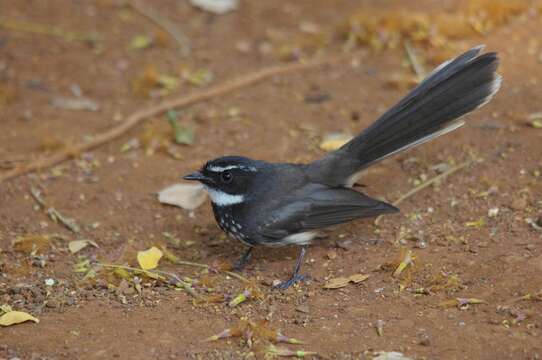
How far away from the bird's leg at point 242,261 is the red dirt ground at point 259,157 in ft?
0.26

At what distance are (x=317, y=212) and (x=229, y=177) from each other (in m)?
0.73

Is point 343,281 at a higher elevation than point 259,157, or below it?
higher

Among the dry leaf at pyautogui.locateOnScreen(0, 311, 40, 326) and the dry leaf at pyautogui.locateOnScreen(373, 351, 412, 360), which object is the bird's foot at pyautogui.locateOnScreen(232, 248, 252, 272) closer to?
the dry leaf at pyautogui.locateOnScreen(0, 311, 40, 326)

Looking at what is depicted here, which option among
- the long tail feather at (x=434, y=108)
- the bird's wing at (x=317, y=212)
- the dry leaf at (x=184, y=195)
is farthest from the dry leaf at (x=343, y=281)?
the dry leaf at (x=184, y=195)

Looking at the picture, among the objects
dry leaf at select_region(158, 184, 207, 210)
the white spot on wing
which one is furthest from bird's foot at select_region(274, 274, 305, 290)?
dry leaf at select_region(158, 184, 207, 210)

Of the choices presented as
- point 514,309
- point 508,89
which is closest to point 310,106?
point 508,89

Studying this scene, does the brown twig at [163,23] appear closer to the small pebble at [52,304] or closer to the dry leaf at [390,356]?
the small pebble at [52,304]

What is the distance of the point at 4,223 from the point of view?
6508 mm

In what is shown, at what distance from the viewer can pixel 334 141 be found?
24.2 ft

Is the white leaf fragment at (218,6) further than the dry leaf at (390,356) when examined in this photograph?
Yes

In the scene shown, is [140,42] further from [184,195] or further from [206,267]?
[206,267]

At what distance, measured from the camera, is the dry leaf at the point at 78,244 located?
6.18 metres

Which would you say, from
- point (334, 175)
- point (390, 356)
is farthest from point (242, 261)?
point (390, 356)

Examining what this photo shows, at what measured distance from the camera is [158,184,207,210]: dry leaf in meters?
6.88
